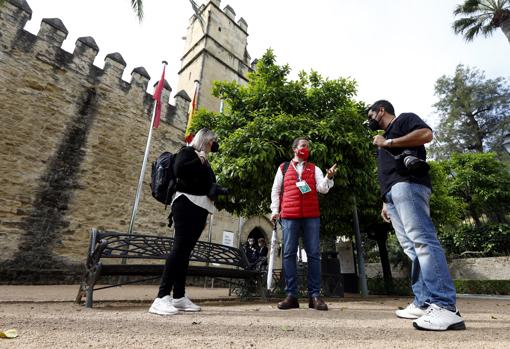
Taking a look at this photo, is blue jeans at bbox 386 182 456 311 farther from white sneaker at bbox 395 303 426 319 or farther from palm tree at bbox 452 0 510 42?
palm tree at bbox 452 0 510 42

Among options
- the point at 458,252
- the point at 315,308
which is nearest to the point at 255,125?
the point at 315,308

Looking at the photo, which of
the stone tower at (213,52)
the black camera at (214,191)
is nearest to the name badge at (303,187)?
the black camera at (214,191)

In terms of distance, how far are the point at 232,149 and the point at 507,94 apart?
27.0 m

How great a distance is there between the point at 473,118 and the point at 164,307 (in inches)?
1099

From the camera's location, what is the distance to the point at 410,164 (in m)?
2.24

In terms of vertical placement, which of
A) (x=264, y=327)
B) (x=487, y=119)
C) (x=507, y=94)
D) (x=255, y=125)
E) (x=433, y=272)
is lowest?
(x=264, y=327)

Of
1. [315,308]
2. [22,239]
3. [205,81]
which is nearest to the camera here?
[315,308]

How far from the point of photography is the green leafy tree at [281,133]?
500cm

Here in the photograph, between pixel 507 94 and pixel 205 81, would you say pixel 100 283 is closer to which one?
pixel 205 81

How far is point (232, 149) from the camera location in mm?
5277

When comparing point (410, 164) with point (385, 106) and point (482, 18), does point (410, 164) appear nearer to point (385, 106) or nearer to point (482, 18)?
point (385, 106)

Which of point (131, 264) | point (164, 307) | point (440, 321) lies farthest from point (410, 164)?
point (131, 264)

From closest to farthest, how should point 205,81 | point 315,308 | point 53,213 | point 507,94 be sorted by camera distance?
1. point 315,308
2. point 53,213
3. point 205,81
4. point 507,94

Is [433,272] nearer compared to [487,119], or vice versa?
[433,272]
